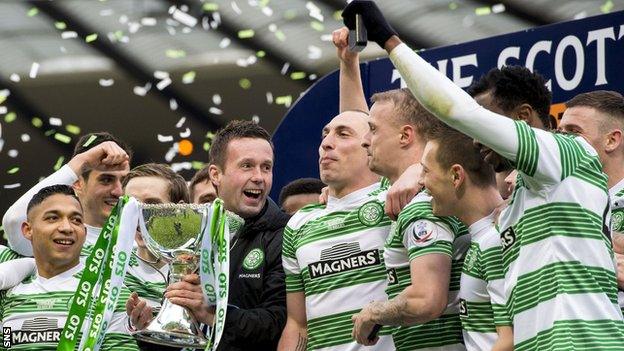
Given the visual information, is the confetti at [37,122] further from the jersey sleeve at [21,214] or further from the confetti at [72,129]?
the jersey sleeve at [21,214]

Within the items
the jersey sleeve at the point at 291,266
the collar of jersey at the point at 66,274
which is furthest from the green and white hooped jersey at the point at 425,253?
the collar of jersey at the point at 66,274

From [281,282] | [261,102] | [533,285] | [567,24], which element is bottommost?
[533,285]

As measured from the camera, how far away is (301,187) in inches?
220

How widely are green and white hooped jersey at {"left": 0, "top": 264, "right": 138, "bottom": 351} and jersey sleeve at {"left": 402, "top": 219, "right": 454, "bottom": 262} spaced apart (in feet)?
3.66

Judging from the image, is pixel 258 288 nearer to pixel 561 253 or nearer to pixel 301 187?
pixel 301 187

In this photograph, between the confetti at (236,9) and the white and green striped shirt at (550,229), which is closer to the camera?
the white and green striped shirt at (550,229)

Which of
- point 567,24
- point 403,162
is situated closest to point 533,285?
point 403,162

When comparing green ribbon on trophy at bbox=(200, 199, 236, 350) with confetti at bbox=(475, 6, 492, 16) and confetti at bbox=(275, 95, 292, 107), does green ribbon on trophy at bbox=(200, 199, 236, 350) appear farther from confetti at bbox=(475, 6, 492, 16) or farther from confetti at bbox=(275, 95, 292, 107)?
confetti at bbox=(275, 95, 292, 107)

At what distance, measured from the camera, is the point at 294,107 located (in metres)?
6.10

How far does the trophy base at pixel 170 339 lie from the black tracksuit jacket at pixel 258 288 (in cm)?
68

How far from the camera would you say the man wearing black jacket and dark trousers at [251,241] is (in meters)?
4.16

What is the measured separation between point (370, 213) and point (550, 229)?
3.21 feet

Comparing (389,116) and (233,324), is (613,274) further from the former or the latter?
(233,324)

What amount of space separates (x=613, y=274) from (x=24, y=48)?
6845mm
